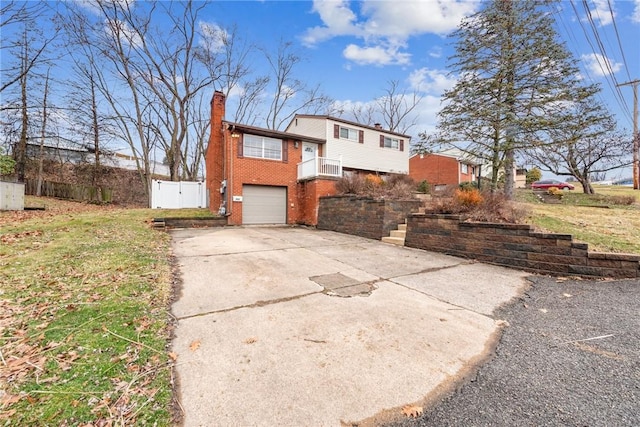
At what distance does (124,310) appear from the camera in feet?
9.36

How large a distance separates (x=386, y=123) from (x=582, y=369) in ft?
101

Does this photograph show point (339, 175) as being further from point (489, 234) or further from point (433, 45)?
point (489, 234)

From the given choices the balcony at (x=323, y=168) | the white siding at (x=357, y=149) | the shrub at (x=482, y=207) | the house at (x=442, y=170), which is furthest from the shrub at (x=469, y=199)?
the house at (x=442, y=170)

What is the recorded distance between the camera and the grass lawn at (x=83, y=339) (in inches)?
61.9

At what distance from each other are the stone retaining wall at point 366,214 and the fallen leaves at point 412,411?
6888 mm

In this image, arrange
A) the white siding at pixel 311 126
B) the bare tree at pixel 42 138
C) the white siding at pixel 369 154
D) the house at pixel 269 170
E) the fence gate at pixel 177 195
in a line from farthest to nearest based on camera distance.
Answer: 1. the white siding at pixel 369 154
2. the white siding at pixel 311 126
3. the fence gate at pixel 177 195
4. the bare tree at pixel 42 138
5. the house at pixel 269 170

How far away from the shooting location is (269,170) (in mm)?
13484

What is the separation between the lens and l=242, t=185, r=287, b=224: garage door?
13094 millimetres

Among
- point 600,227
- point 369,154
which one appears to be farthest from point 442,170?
point 600,227

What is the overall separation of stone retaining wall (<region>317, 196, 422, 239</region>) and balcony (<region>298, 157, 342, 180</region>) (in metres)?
1.83

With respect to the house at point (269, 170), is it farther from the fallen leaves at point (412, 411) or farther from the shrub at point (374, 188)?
the fallen leaves at point (412, 411)

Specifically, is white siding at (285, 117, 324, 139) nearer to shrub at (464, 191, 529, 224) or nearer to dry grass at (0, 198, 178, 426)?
shrub at (464, 191, 529, 224)

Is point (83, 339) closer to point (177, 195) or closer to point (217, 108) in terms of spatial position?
point (217, 108)

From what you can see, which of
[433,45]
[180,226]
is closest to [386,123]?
[433,45]
